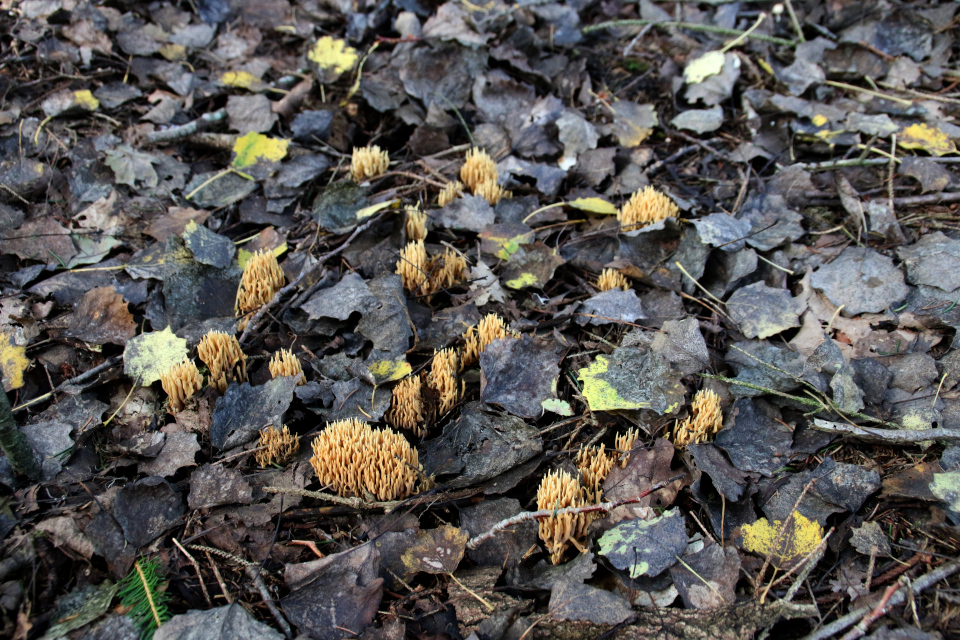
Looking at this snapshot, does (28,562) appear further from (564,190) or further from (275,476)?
(564,190)

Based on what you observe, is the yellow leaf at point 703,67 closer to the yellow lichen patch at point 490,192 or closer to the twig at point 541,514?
the yellow lichen patch at point 490,192

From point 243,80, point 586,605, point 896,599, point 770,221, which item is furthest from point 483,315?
point 243,80

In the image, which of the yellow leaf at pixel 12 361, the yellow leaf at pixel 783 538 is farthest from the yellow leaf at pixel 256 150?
the yellow leaf at pixel 783 538

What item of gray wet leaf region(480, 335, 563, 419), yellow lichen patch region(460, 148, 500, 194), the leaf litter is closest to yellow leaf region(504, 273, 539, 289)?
the leaf litter

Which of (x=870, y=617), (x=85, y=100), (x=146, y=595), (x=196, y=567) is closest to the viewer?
(x=870, y=617)

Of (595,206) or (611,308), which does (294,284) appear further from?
(595,206)
